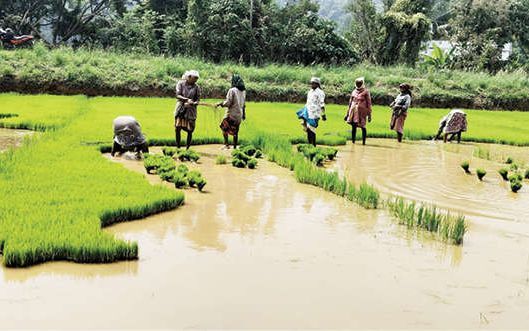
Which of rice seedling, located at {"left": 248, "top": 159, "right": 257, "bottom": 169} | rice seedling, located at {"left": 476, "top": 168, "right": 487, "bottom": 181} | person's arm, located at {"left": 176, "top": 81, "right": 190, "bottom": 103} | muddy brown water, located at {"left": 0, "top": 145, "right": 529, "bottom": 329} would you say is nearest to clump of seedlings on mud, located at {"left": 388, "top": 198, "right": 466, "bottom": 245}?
muddy brown water, located at {"left": 0, "top": 145, "right": 529, "bottom": 329}

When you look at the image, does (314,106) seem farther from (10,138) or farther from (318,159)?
(10,138)

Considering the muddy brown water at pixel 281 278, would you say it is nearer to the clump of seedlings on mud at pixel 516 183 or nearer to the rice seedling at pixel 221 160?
the clump of seedlings on mud at pixel 516 183

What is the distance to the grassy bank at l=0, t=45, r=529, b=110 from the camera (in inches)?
818

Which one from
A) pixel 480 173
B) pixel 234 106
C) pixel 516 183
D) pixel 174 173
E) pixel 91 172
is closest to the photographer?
pixel 91 172

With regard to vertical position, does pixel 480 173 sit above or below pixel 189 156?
above

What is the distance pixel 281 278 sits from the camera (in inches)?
176

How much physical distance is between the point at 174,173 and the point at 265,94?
15613 millimetres

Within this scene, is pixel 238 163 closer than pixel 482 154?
Yes

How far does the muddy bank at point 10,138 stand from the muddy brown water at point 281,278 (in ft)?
16.1

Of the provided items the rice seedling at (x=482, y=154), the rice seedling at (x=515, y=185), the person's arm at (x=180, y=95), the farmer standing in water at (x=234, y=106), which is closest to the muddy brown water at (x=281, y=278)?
the rice seedling at (x=515, y=185)

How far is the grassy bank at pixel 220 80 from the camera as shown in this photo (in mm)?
20781

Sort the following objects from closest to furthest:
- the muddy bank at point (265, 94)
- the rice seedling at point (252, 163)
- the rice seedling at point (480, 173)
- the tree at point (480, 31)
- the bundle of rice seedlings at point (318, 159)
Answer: the rice seedling at point (480, 173) → the rice seedling at point (252, 163) → the bundle of rice seedlings at point (318, 159) → the muddy bank at point (265, 94) → the tree at point (480, 31)

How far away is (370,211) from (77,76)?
16486 mm

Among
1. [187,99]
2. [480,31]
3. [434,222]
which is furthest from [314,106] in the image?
[480,31]
